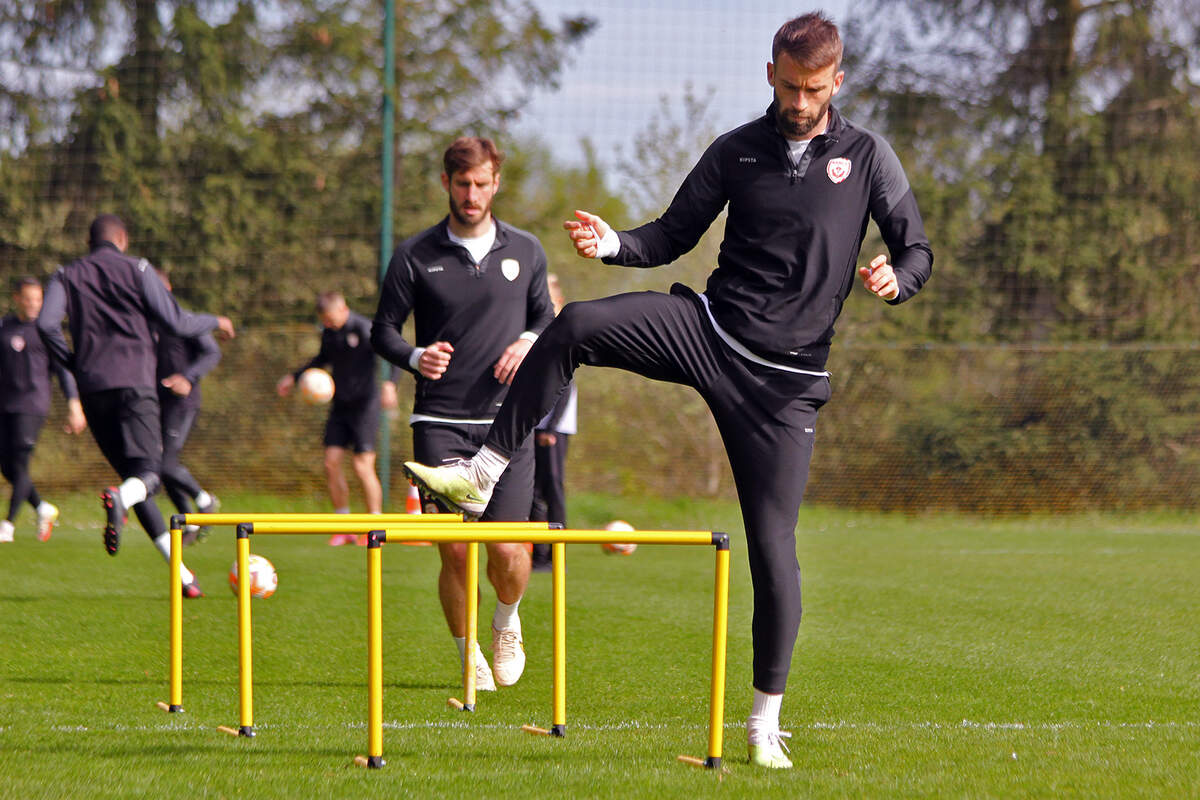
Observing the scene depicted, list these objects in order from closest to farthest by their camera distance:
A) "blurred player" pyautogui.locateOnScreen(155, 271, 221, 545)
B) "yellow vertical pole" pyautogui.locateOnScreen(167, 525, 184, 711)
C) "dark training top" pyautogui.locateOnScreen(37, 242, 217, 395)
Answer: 1. "yellow vertical pole" pyautogui.locateOnScreen(167, 525, 184, 711)
2. "dark training top" pyautogui.locateOnScreen(37, 242, 217, 395)
3. "blurred player" pyautogui.locateOnScreen(155, 271, 221, 545)

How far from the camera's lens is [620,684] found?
5.61 m

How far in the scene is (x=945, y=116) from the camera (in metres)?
18.2

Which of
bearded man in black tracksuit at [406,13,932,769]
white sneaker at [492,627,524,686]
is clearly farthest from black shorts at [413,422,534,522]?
bearded man in black tracksuit at [406,13,932,769]

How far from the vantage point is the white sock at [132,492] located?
24.2ft

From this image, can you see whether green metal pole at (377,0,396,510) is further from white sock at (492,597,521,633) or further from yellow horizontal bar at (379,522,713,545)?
yellow horizontal bar at (379,522,713,545)

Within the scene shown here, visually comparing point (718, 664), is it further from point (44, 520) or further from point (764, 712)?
point (44, 520)

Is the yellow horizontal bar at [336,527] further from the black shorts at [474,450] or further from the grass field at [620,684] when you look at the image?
the black shorts at [474,450]

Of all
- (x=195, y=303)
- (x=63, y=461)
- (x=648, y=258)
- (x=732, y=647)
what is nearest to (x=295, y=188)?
(x=195, y=303)

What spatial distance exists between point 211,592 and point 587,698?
12.3 ft

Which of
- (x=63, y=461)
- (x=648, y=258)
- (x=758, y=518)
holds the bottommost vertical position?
(x=63, y=461)

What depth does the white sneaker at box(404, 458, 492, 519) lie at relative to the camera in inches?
161

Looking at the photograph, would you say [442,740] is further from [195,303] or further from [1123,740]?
[195,303]

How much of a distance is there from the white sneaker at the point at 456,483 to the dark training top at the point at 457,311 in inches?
55.1

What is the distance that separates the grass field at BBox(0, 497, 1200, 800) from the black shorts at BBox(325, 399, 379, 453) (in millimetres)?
1386
